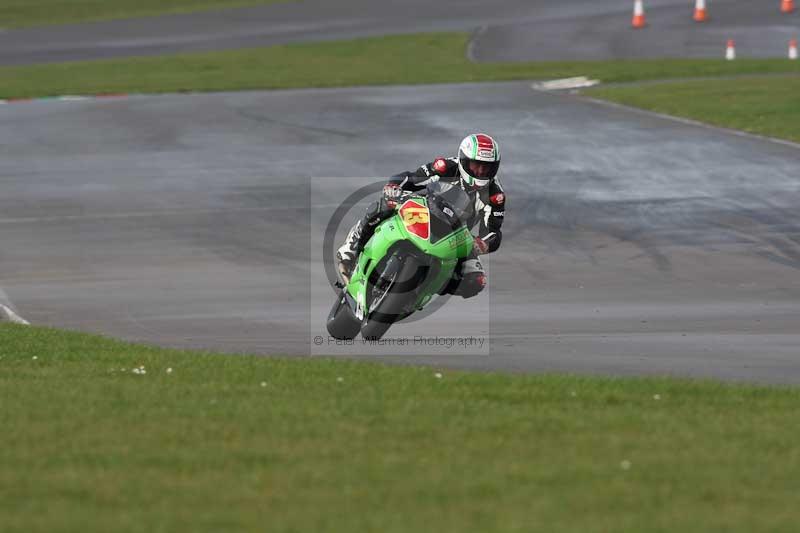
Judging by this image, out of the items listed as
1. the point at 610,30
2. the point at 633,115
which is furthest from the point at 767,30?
the point at 633,115

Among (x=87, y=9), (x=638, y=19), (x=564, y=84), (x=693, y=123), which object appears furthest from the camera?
(x=87, y=9)

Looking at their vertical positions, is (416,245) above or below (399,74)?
above

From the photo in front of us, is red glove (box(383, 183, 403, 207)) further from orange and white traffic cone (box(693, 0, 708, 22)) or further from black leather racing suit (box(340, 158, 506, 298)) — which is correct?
orange and white traffic cone (box(693, 0, 708, 22))

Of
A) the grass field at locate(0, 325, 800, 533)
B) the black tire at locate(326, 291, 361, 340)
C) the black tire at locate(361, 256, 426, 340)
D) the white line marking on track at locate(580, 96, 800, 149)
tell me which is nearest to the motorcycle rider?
the black tire at locate(326, 291, 361, 340)

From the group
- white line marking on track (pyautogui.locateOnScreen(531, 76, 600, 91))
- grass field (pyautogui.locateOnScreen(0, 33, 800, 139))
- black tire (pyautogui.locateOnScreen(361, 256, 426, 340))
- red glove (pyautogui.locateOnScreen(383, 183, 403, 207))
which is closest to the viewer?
black tire (pyautogui.locateOnScreen(361, 256, 426, 340))

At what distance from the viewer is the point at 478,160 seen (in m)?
13.1

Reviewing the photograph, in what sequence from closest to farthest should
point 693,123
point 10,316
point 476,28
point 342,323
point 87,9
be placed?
point 342,323, point 10,316, point 693,123, point 476,28, point 87,9

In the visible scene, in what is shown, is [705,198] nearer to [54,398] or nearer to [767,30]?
[54,398]

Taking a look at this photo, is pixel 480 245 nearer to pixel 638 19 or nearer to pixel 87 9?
pixel 638 19

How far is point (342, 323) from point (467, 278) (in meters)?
1.22

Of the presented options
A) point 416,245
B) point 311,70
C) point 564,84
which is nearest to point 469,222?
point 416,245

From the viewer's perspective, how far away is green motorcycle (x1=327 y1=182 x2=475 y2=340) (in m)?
12.6

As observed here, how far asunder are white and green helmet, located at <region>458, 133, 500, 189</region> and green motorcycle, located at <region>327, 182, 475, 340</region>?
1.05ft

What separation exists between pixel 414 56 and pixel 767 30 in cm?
1100
